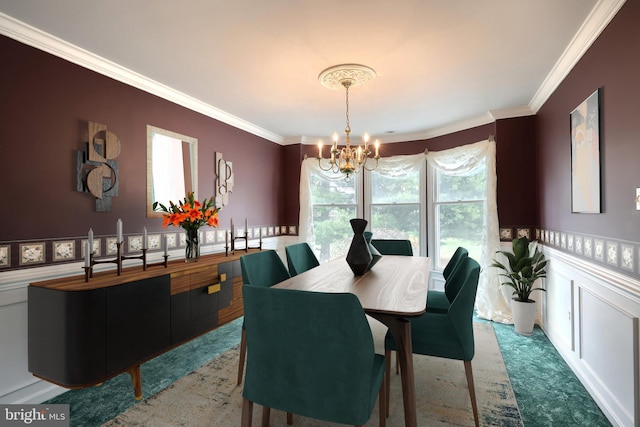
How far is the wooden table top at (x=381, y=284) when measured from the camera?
1.58 metres

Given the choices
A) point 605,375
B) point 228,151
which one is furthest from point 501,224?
point 228,151

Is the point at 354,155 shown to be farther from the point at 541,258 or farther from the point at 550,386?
the point at 550,386

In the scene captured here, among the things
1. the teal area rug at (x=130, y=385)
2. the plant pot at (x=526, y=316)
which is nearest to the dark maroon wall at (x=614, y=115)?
the plant pot at (x=526, y=316)

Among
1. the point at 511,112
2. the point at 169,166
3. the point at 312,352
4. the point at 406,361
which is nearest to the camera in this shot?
the point at 312,352

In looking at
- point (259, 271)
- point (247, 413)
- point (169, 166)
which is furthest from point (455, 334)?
point (169, 166)

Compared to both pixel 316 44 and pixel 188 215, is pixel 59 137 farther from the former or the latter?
pixel 316 44

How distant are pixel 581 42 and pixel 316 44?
1.83 metres

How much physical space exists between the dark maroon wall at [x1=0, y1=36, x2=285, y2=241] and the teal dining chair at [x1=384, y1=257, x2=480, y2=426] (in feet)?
7.86

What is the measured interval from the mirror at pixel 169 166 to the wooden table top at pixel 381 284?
5.56ft

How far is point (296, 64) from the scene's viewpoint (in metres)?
2.57

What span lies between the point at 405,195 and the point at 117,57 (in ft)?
12.8

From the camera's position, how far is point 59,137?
228cm

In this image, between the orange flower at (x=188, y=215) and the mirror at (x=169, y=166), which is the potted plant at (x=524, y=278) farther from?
the mirror at (x=169, y=166)

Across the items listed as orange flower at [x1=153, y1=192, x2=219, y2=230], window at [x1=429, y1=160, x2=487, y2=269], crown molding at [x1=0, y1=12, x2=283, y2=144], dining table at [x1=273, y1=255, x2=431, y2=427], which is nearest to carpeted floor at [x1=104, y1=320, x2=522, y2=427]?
dining table at [x1=273, y1=255, x2=431, y2=427]
